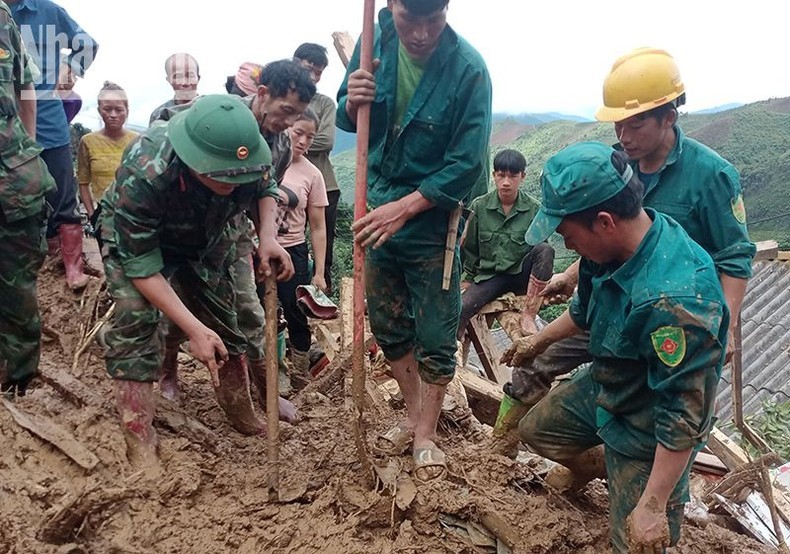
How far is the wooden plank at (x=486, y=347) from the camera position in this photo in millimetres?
5781

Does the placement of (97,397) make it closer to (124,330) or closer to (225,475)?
(124,330)

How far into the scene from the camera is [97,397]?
302 cm

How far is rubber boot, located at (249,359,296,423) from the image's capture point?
3.58m

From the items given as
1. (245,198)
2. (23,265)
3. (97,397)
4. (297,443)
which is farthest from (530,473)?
(23,265)

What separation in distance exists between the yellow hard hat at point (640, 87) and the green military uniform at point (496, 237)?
8.14 ft

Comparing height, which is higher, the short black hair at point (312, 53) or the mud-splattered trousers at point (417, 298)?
the short black hair at point (312, 53)

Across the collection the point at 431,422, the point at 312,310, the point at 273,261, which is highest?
the point at 273,261

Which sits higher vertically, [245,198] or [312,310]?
[245,198]

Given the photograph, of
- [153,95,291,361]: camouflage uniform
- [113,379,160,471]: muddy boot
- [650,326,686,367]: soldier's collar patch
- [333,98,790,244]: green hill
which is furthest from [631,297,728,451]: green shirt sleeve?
[333,98,790,244]: green hill

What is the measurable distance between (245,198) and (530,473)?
1965mm

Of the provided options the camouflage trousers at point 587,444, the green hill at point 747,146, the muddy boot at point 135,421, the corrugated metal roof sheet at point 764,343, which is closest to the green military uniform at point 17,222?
the muddy boot at point 135,421

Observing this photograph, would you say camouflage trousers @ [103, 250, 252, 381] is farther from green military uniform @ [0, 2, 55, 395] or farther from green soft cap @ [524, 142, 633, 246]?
green soft cap @ [524, 142, 633, 246]

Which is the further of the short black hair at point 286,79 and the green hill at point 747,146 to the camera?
the green hill at point 747,146

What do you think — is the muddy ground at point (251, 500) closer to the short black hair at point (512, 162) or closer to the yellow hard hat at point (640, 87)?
the yellow hard hat at point (640, 87)
